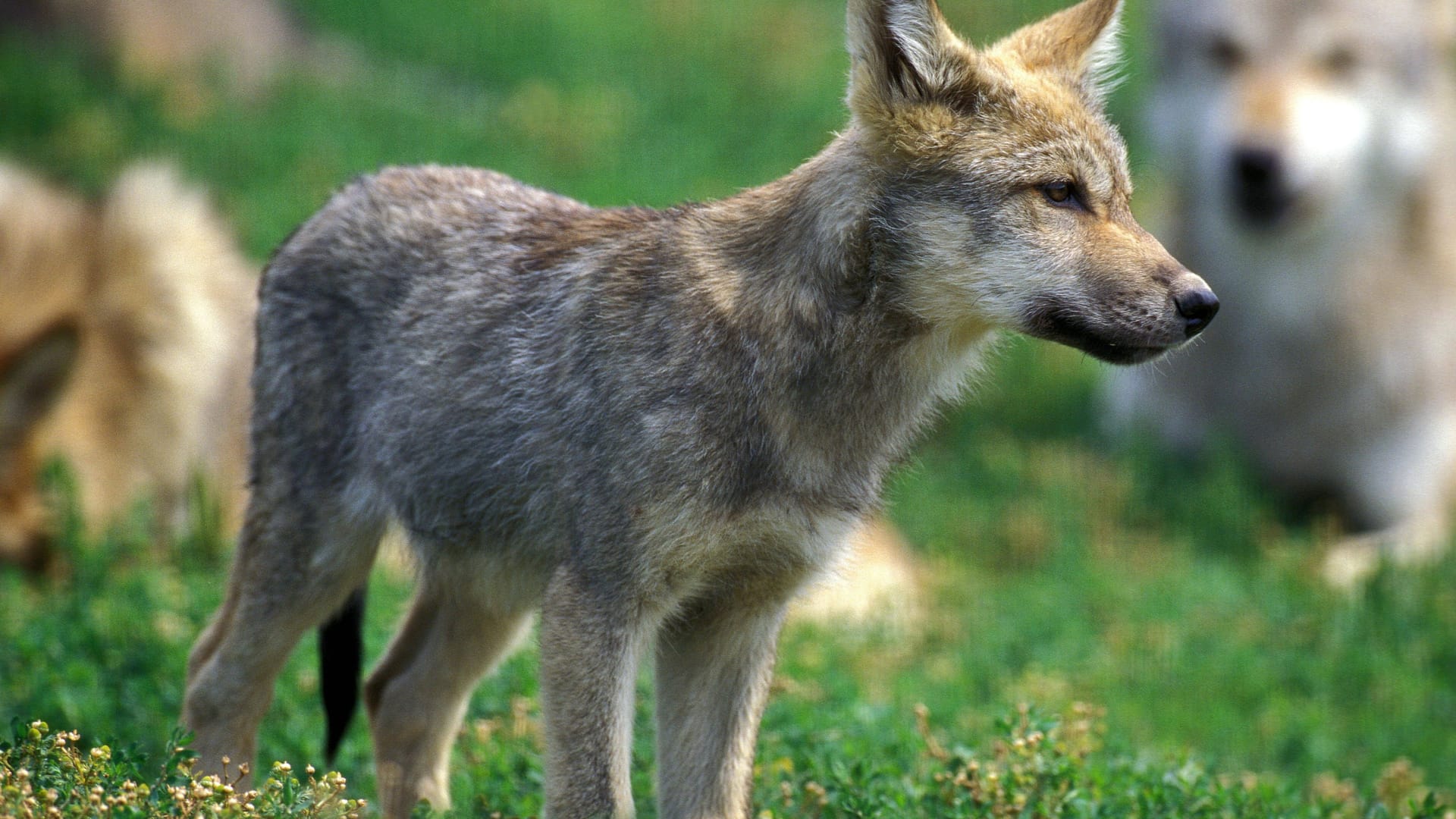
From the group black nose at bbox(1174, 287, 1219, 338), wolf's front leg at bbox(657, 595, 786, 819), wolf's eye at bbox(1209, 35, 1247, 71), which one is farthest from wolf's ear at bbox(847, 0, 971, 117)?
wolf's eye at bbox(1209, 35, 1247, 71)

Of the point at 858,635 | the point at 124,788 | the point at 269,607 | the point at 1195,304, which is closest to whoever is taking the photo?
the point at 124,788

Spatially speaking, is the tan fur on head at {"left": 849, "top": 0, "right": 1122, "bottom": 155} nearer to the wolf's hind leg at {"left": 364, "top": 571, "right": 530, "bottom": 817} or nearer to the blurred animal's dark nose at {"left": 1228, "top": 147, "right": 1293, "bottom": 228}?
the wolf's hind leg at {"left": 364, "top": 571, "right": 530, "bottom": 817}

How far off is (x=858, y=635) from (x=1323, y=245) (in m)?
4.06

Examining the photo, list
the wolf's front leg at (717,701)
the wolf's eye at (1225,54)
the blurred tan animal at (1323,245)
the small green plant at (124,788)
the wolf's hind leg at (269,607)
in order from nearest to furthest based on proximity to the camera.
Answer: the small green plant at (124,788)
the wolf's front leg at (717,701)
the wolf's hind leg at (269,607)
the blurred tan animal at (1323,245)
the wolf's eye at (1225,54)

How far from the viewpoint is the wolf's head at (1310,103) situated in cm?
855

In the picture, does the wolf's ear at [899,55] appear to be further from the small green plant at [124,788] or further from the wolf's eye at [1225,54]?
the wolf's eye at [1225,54]

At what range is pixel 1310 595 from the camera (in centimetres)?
781

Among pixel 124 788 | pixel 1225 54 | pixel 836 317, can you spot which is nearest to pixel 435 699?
pixel 124 788

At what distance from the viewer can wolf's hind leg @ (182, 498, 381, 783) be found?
4.48 meters

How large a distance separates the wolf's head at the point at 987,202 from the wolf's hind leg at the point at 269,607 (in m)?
1.76

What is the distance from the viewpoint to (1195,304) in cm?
370

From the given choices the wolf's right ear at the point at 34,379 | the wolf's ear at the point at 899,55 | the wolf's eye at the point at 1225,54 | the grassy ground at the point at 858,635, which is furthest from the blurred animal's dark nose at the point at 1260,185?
the wolf's right ear at the point at 34,379

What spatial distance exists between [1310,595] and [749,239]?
4879mm

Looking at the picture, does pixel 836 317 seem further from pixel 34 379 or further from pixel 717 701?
pixel 34 379
